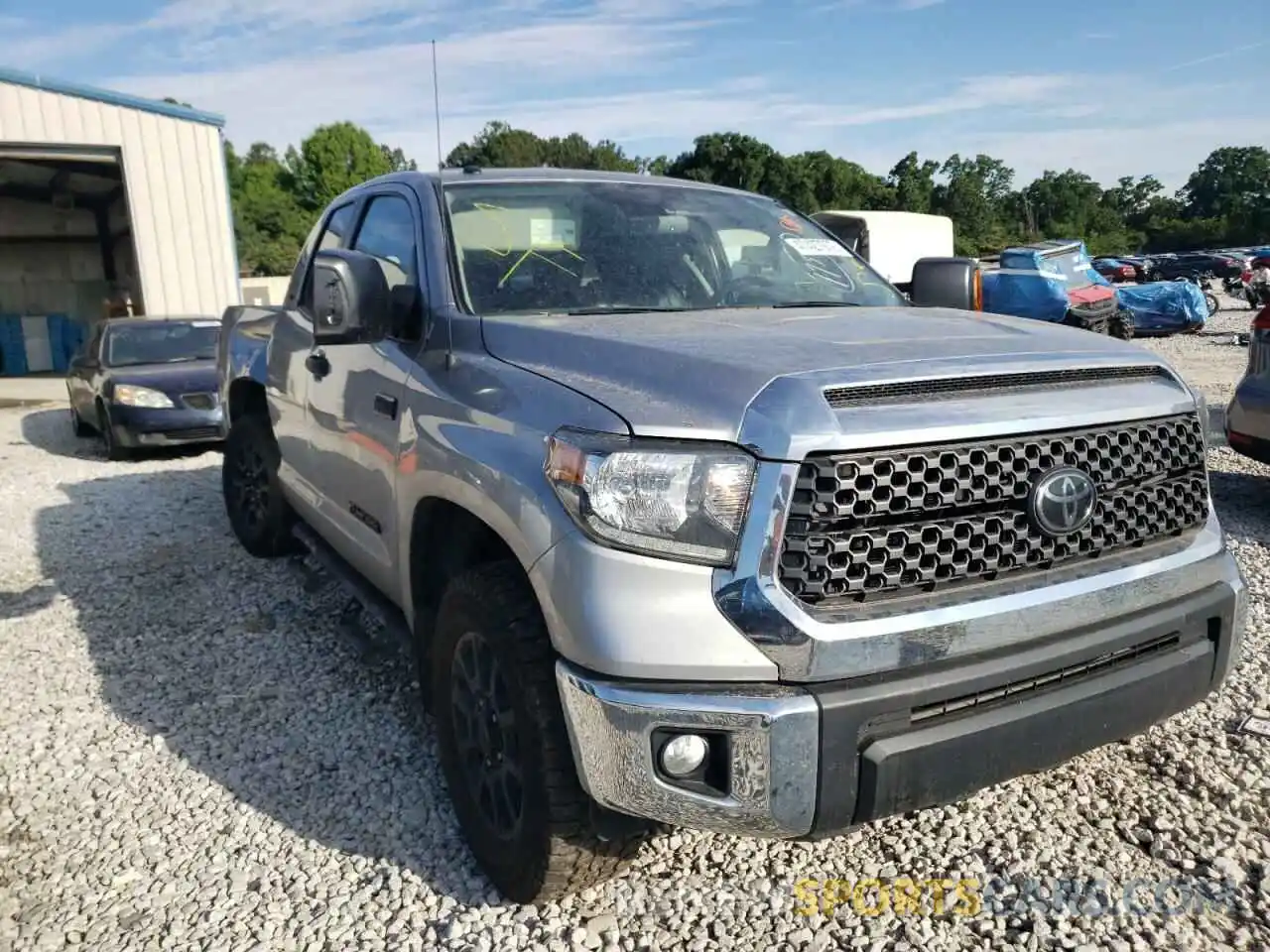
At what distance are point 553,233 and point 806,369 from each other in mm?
1456

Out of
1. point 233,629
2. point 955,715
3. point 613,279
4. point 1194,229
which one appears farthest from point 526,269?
point 1194,229

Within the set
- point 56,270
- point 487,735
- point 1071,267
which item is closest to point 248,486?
point 487,735

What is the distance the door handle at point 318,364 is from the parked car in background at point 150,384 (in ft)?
17.9

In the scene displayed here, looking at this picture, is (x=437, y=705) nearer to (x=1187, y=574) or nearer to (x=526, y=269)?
(x=526, y=269)

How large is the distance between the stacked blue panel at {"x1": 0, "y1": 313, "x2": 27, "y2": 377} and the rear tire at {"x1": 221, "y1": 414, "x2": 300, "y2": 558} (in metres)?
21.6

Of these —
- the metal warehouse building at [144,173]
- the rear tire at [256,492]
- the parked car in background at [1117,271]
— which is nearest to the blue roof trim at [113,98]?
the metal warehouse building at [144,173]

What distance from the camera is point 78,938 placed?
248cm

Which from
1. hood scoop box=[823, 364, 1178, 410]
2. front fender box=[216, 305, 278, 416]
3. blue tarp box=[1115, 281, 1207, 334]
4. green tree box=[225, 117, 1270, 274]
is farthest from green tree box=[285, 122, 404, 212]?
hood scoop box=[823, 364, 1178, 410]

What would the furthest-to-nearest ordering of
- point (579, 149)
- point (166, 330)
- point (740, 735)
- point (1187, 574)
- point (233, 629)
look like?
point (579, 149) → point (166, 330) → point (233, 629) → point (1187, 574) → point (740, 735)

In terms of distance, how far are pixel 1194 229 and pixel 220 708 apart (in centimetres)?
7142

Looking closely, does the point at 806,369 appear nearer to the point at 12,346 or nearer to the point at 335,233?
the point at 335,233

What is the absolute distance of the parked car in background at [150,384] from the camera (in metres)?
8.94

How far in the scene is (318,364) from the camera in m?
3.87

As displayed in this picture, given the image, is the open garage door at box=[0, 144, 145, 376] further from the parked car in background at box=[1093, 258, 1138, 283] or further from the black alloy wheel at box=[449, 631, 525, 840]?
the parked car in background at box=[1093, 258, 1138, 283]
